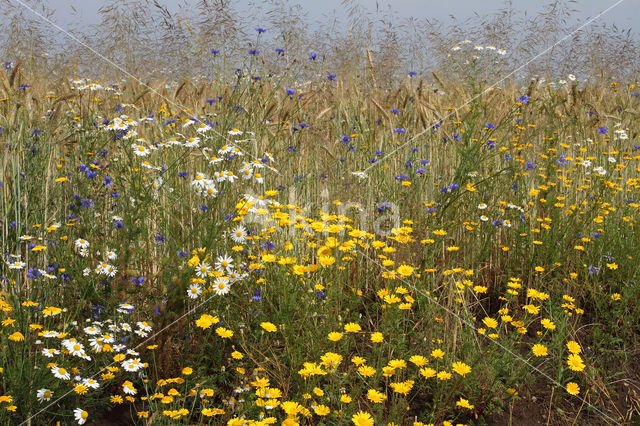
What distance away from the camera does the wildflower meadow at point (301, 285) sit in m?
1.89

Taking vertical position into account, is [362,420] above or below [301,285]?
below

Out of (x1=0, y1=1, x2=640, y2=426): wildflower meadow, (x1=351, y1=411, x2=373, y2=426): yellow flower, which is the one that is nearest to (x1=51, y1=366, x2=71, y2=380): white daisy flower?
(x1=0, y1=1, x2=640, y2=426): wildflower meadow

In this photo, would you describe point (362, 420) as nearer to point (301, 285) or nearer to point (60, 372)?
point (301, 285)

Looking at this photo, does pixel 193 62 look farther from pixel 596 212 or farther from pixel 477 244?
pixel 596 212

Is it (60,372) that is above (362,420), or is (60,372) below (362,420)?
above

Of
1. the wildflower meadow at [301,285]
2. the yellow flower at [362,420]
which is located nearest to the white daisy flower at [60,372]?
the wildflower meadow at [301,285]

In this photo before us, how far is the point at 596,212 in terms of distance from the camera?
3109 millimetres

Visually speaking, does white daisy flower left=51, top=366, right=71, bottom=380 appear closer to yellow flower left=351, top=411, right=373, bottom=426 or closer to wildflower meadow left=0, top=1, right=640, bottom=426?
wildflower meadow left=0, top=1, right=640, bottom=426

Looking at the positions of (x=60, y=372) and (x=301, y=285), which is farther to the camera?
(x=301, y=285)

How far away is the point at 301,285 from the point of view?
2.33m

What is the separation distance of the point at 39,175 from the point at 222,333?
1505mm

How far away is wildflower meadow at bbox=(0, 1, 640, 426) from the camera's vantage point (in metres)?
1.89

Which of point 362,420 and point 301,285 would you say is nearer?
point 362,420

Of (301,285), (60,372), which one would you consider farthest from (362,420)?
(60,372)
